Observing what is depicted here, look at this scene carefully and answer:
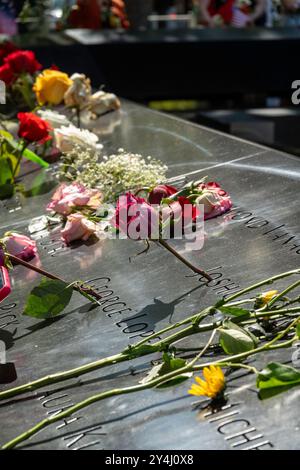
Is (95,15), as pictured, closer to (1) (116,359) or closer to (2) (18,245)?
(2) (18,245)

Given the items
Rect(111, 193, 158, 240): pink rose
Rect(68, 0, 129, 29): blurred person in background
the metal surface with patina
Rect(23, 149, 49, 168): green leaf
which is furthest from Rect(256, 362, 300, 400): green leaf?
Rect(68, 0, 129, 29): blurred person in background

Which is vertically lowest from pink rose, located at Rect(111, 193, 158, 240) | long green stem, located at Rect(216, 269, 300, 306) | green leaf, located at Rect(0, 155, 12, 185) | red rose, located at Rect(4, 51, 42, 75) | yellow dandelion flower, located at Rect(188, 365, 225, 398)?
green leaf, located at Rect(0, 155, 12, 185)

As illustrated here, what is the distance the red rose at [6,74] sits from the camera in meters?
4.60

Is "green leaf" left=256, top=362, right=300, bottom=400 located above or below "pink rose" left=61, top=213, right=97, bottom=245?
above

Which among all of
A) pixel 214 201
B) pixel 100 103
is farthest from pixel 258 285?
pixel 100 103

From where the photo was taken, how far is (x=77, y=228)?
9.16 ft

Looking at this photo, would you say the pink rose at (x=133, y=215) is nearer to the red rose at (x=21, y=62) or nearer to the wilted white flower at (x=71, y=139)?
the wilted white flower at (x=71, y=139)

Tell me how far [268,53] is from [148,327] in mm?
5045

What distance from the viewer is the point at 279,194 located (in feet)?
9.69

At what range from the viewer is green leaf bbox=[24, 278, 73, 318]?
2.25 meters

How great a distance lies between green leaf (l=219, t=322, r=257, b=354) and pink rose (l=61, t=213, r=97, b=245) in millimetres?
944

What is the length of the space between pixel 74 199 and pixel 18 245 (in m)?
0.26

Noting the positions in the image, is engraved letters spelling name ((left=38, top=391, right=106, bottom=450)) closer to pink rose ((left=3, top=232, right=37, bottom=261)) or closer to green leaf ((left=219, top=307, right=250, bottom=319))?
green leaf ((left=219, top=307, right=250, bottom=319))
